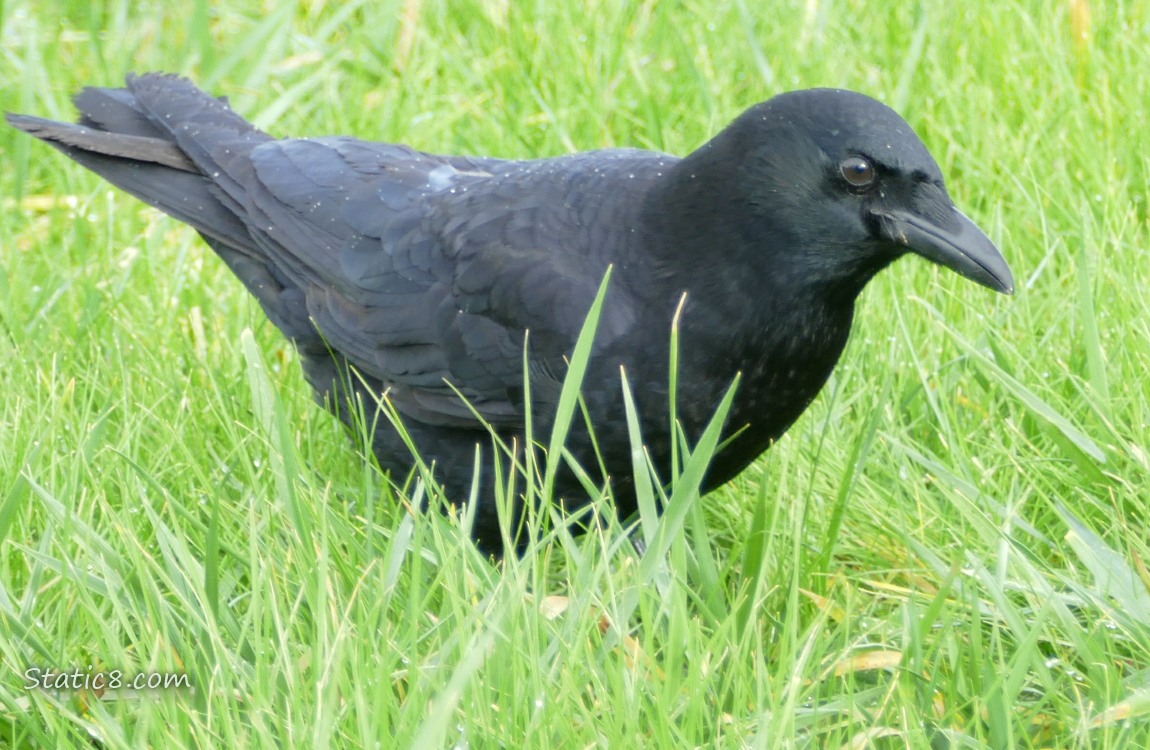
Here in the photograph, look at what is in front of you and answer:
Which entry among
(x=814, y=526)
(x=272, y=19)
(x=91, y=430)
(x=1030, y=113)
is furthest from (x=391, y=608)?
(x=272, y=19)

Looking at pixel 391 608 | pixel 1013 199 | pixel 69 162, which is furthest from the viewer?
pixel 69 162

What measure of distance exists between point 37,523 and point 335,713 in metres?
1.16

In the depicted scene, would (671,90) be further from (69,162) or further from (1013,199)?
(69,162)

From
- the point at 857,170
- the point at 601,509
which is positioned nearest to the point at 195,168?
the point at 601,509

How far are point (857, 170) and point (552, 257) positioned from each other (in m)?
0.74

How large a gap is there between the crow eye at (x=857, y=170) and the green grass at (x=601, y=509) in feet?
1.47

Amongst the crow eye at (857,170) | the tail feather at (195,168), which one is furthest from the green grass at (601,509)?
the crow eye at (857,170)

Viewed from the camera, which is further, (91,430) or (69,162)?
(69,162)

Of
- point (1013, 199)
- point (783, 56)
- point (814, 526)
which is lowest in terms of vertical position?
point (814, 526)

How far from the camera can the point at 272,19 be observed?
5668 millimetres

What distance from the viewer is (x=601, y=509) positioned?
291 centimetres

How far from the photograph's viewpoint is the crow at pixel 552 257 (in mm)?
3086

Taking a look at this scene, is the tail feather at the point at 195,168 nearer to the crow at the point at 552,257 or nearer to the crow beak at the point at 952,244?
the crow at the point at 552,257

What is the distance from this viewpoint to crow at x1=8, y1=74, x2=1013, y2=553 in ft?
10.1
